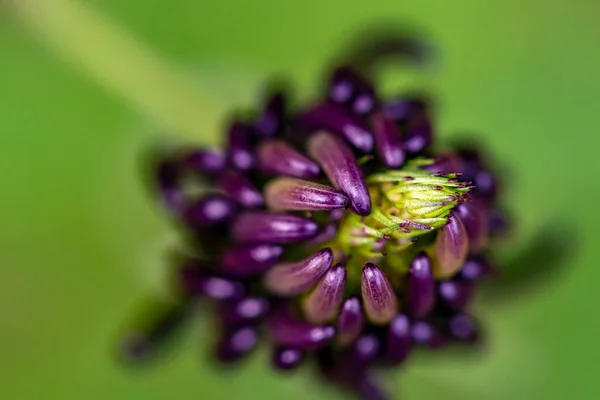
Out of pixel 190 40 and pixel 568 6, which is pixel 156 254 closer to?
pixel 190 40

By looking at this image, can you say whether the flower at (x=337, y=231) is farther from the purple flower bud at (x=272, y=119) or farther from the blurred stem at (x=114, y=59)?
the blurred stem at (x=114, y=59)

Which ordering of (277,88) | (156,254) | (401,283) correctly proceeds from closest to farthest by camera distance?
1. (401,283)
2. (277,88)
3. (156,254)

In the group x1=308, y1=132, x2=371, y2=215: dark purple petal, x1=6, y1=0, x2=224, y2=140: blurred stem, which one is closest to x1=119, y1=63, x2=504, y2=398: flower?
x1=308, y1=132, x2=371, y2=215: dark purple petal

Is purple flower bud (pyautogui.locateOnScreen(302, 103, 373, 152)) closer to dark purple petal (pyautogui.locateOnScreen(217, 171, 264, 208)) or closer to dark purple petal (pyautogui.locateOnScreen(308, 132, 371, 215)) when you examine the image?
dark purple petal (pyautogui.locateOnScreen(308, 132, 371, 215))

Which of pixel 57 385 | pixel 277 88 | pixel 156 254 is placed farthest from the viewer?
pixel 57 385

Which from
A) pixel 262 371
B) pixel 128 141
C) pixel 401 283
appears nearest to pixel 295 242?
pixel 401 283

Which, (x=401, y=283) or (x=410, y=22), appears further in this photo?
(x=410, y=22)

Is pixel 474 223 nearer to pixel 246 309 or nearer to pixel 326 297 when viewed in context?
pixel 326 297

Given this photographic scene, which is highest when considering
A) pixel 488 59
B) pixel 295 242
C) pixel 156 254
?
pixel 488 59
